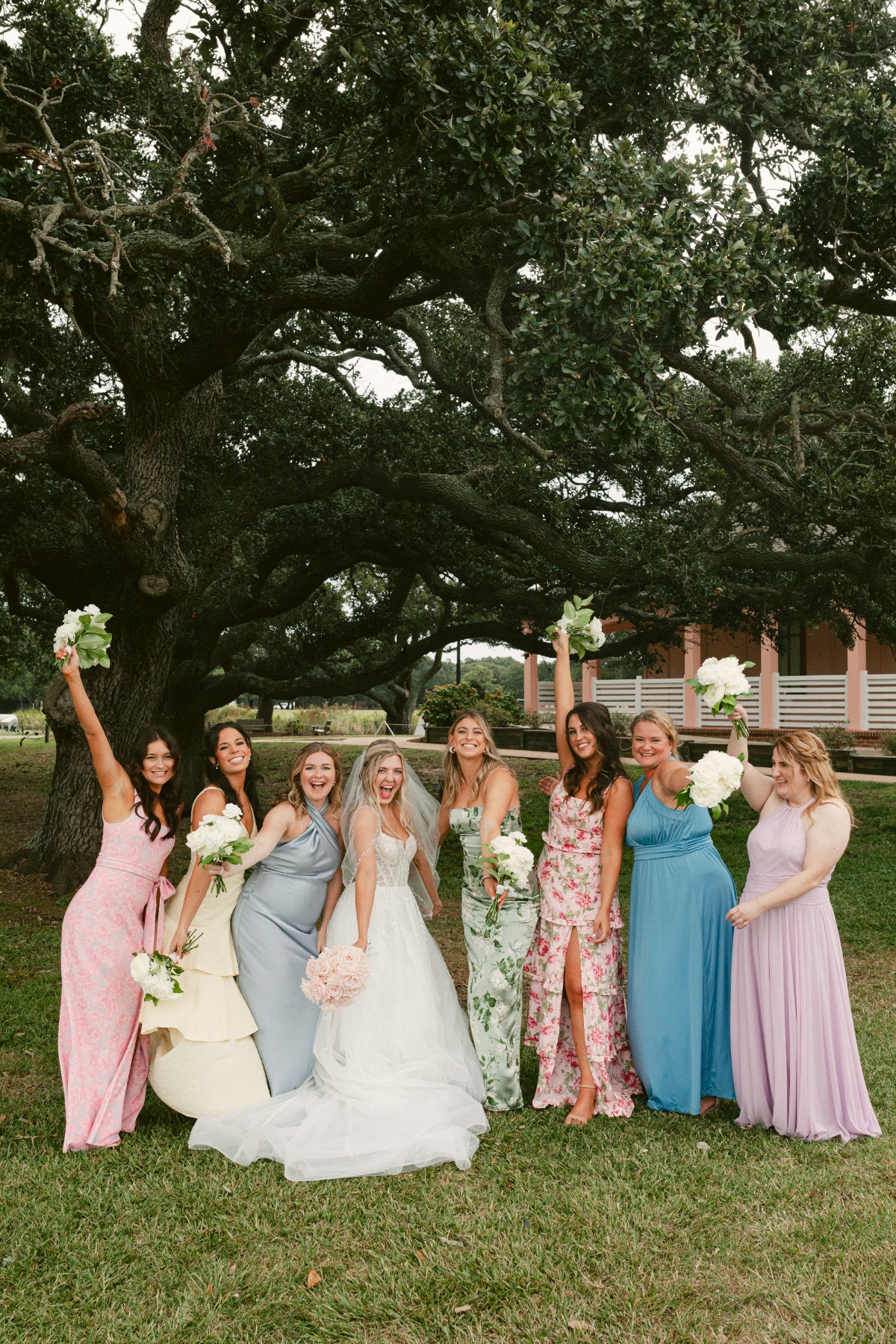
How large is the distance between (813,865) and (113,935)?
3.43 meters

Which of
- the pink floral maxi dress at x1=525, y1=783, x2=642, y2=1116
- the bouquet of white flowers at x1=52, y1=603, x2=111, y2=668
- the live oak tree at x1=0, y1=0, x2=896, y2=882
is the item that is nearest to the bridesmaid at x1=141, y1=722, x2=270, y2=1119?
the bouquet of white flowers at x1=52, y1=603, x2=111, y2=668

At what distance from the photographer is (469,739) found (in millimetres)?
5504

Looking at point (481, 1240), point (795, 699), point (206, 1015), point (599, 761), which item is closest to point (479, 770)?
point (599, 761)

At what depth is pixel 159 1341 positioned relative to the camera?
3.39 m

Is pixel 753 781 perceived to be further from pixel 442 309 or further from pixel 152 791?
pixel 442 309

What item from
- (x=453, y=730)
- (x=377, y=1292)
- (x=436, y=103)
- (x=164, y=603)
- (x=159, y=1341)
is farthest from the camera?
(x=164, y=603)

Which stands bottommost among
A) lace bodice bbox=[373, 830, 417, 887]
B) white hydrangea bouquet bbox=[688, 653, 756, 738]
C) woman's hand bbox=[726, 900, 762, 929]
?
woman's hand bbox=[726, 900, 762, 929]

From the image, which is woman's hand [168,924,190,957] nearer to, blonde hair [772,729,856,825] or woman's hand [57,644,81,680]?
woman's hand [57,644,81,680]

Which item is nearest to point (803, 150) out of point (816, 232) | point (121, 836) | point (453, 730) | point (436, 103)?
point (816, 232)

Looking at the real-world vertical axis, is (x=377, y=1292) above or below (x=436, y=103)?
below

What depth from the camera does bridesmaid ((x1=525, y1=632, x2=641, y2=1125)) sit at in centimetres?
538

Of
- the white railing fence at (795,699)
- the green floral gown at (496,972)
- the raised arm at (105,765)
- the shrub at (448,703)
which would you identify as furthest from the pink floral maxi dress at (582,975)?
the shrub at (448,703)

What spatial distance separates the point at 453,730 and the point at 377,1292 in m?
2.72

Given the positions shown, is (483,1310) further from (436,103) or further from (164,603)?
(164,603)
